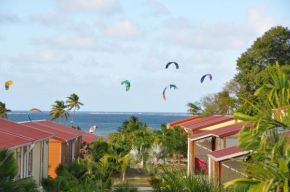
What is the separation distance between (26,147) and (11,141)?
3.30 m

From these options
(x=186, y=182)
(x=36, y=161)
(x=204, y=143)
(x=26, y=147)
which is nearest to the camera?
(x=186, y=182)

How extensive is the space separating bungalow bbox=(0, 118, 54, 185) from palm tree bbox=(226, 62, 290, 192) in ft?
35.0

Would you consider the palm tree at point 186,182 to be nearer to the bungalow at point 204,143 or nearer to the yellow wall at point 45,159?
the yellow wall at point 45,159

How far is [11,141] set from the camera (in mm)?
16906

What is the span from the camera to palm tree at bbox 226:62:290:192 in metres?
5.71

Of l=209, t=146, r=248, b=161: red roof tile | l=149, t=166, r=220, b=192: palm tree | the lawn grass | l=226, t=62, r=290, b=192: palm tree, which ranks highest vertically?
l=226, t=62, r=290, b=192: palm tree

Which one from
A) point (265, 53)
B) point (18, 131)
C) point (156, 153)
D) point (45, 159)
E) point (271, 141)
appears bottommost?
point (156, 153)

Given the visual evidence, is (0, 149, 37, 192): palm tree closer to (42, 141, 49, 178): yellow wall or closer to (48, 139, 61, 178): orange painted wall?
(42, 141, 49, 178): yellow wall

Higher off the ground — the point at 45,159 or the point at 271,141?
A: the point at 271,141

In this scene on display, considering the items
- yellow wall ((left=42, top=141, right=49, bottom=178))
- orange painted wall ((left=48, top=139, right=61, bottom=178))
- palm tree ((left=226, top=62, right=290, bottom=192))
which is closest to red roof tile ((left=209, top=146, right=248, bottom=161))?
yellow wall ((left=42, top=141, right=49, bottom=178))

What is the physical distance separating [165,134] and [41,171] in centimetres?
1627

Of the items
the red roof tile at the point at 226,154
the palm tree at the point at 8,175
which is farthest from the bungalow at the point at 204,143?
the palm tree at the point at 8,175

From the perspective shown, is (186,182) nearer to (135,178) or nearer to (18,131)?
(18,131)

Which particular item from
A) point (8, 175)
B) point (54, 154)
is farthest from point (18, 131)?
point (8, 175)
